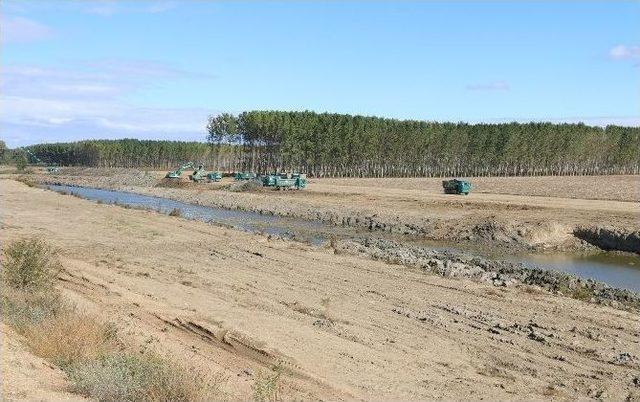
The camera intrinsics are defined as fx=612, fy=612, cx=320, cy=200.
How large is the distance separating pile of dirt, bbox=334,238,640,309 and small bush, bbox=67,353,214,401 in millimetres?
15092

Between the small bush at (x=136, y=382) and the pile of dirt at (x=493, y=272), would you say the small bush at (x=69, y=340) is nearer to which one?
the small bush at (x=136, y=382)

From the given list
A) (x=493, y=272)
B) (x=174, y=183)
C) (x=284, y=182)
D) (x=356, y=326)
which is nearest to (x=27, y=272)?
(x=356, y=326)

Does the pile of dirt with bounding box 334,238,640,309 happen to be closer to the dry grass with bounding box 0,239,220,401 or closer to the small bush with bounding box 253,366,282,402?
the small bush with bounding box 253,366,282,402

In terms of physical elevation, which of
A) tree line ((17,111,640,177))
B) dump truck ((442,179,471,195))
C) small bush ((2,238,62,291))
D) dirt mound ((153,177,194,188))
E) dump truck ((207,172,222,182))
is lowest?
dirt mound ((153,177,194,188))

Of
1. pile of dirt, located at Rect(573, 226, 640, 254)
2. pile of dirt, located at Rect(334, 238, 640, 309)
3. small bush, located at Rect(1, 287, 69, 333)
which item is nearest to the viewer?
small bush, located at Rect(1, 287, 69, 333)

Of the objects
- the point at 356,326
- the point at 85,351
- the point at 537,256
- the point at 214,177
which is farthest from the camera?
the point at 214,177

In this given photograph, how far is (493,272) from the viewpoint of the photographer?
24.2 metres

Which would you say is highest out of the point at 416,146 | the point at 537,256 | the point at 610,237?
the point at 416,146

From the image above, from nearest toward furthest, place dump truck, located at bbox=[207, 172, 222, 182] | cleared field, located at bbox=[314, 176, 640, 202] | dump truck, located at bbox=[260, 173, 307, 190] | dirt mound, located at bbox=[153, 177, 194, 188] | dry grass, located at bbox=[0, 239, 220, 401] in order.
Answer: dry grass, located at bbox=[0, 239, 220, 401] → cleared field, located at bbox=[314, 176, 640, 202] → dump truck, located at bbox=[260, 173, 307, 190] → dirt mound, located at bbox=[153, 177, 194, 188] → dump truck, located at bbox=[207, 172, 222, 182]

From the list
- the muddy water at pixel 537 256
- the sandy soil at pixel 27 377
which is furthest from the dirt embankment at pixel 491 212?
the sandy soil at pixel 27 377

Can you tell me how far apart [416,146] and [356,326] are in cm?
9432

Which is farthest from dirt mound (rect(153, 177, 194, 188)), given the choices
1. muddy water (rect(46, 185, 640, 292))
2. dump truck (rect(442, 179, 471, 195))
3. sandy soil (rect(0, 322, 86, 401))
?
sandy soil (rect(0, 322, 86, 401))

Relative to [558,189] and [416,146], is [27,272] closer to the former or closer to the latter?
[558,189]

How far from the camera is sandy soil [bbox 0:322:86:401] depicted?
8.73 m
